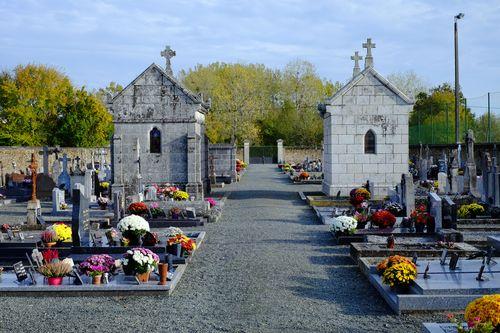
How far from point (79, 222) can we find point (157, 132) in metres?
13.8

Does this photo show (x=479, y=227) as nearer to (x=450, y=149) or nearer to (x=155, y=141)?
(x=155, y=141)

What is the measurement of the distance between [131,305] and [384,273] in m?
3.81

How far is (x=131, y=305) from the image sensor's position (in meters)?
9.77

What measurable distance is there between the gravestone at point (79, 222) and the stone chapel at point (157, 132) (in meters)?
12.4

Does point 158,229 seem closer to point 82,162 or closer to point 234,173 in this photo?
point 234,173

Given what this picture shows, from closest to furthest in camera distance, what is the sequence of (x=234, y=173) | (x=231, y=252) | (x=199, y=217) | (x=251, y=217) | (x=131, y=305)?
1. (x=131, y=305)
2. (x=231, y=252)
3. (x=199, y=217)
4. (x=251, y=217)
5. (x=234, y=173)

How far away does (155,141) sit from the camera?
89.5 ft

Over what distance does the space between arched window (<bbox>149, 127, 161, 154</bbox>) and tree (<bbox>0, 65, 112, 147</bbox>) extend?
3120 centimetres

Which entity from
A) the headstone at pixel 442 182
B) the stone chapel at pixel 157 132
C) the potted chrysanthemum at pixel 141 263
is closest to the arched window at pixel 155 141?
the stone chapel at pixel 157 132

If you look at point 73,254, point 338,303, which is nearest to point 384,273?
point 338,303

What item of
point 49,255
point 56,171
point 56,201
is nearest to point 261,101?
point 56,171

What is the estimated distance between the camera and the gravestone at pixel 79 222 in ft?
44.7

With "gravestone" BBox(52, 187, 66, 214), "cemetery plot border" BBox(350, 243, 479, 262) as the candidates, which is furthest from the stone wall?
"cemetery plot border" BBox(350, 243, 479, 262)

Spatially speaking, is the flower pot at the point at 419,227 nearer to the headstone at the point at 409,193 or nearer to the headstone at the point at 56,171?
the headstone at the point at 409,193
